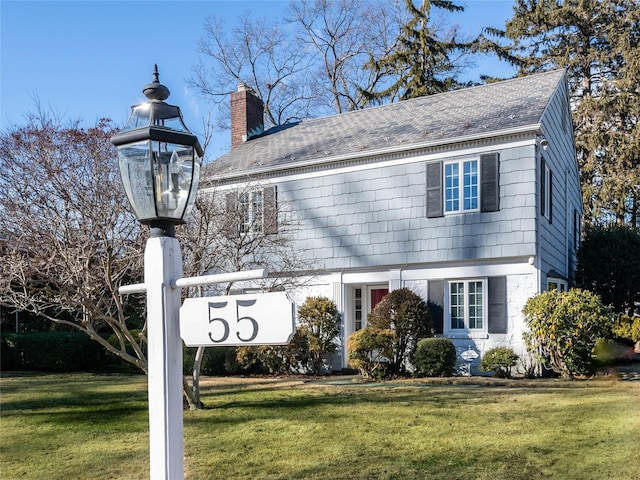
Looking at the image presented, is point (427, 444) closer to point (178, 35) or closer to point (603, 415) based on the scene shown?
point (603, 415)

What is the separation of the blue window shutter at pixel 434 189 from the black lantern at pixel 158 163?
33.3ft

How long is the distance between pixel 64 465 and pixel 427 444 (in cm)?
377

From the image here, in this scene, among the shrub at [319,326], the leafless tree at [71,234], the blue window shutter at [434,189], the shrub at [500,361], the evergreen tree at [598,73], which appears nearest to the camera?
the leafless tree at [71,234]

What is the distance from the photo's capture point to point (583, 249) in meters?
17.6

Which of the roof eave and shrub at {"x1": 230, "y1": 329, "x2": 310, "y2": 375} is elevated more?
the roof eave

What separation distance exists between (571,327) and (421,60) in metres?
17.3

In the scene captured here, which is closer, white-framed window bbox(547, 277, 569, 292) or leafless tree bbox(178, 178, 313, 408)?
leafless tree bbox(178, 178, 313, 408)

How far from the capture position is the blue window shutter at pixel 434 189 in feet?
41.3

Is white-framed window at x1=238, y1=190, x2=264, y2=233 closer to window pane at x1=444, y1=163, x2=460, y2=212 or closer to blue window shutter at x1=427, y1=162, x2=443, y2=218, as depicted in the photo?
blue window shutter at x1=427, y1=162, x2=443, y2=218

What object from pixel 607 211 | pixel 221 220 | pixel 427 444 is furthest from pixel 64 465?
pixel 607 211

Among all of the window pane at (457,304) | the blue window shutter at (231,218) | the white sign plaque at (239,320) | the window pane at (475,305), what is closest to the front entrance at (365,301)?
the window pane at (457,304)

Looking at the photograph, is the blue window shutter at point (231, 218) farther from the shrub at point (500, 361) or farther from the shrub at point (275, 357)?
the shrub at point (500, 361)

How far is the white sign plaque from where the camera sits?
246cm

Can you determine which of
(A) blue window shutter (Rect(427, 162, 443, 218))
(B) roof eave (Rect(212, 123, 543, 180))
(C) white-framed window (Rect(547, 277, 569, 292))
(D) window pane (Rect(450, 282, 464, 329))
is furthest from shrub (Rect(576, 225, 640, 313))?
(B) roof eave (Rect(212, 123, 543, 180))
